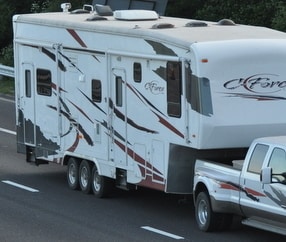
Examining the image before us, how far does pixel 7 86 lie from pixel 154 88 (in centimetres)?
1924

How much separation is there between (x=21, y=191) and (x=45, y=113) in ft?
5.62

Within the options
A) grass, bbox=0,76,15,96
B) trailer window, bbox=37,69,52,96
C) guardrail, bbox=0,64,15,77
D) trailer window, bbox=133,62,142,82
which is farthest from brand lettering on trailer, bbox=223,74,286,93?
guardrail, bbox=0,64,15,77

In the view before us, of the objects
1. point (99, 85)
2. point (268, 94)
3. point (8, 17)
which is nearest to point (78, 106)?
point (99, 85)

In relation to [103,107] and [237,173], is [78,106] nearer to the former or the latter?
[103,107]

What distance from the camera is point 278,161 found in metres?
13.9

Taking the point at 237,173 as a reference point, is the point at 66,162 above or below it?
below

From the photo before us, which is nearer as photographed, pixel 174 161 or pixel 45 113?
pixel 174 161

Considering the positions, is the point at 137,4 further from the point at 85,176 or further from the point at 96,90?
the point at 96,90

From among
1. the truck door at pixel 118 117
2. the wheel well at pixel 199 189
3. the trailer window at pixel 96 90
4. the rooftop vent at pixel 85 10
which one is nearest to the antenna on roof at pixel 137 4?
the rooftop vent at pixel 85 10

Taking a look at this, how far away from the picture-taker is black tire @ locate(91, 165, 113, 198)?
18.3 metres

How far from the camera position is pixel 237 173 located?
571 inches

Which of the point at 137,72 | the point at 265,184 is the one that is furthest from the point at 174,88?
the point at 265,184

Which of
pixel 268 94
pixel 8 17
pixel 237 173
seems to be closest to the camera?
pixel 237 173

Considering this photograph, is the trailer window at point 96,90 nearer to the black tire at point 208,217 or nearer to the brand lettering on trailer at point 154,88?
the brand lettering on trailer at point 154,88
